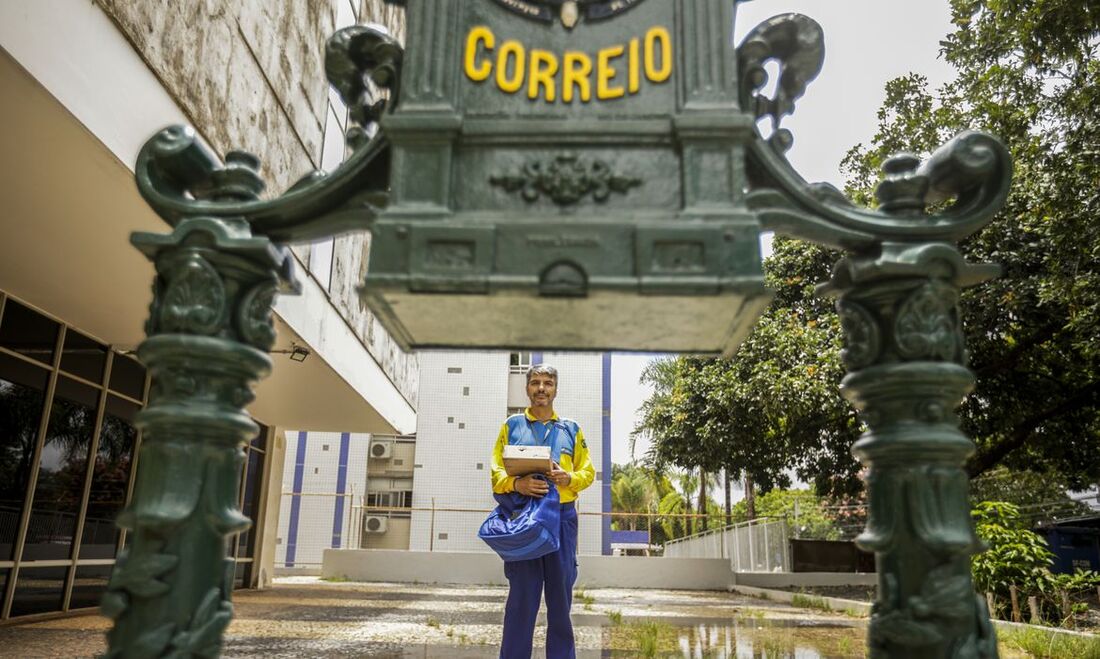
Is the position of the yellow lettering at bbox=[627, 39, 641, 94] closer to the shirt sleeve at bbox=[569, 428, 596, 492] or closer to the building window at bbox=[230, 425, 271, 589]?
the shirt sleeve at bbox=[569, 428, 596, 492]

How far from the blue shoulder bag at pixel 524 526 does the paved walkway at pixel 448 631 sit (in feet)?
9.01

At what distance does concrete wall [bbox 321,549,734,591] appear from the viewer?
16.9m

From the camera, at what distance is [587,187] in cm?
166

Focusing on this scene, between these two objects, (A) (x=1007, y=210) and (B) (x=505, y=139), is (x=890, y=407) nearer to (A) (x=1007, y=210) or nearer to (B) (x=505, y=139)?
(B) (x=505, y=139)

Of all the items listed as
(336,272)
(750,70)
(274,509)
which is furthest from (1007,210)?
(274,509)

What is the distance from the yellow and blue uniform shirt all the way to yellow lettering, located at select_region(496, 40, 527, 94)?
1.80 metres

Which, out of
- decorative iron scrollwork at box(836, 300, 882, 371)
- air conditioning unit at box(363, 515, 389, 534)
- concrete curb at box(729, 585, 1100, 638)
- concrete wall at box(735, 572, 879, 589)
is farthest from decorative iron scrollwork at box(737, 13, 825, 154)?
air conditioning unit at box(363, 515, 389, 534)

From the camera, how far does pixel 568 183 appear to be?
5.43ft

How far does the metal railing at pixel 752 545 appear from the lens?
58.2 feet

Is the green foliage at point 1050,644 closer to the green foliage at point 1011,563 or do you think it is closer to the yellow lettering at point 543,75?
the green foliage at point 1011,563

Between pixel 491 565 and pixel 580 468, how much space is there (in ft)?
46.6

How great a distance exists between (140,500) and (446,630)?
597 centimetres

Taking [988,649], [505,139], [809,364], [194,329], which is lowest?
[988,649]

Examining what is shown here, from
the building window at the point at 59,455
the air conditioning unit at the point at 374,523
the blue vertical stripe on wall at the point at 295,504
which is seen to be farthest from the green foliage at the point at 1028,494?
the blue vertical stripe on wall at the point at 295,504
